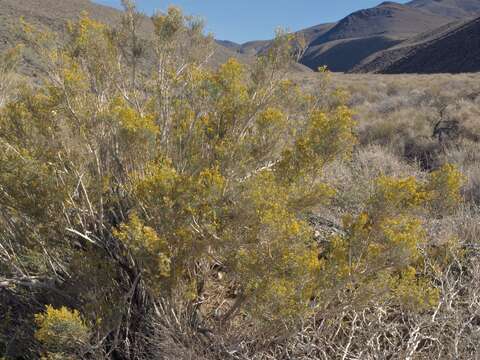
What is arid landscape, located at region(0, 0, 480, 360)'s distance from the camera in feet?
7.93

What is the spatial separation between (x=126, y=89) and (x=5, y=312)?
7.18 ft

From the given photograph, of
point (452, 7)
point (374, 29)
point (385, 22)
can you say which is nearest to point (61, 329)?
point (374, 29)

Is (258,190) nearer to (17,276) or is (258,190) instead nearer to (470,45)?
(17,276)

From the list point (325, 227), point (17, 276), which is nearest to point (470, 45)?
point (325, 227)

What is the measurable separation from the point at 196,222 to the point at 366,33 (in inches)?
5416

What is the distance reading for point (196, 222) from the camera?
8.23 feet

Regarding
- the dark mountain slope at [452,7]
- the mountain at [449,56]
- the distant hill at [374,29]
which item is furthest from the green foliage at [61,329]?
the dark mountain slope at [452,7]

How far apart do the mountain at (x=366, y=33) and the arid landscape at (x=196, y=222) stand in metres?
89.5

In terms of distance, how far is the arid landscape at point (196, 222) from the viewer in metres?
2.42

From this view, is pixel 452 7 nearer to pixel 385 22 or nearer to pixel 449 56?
pixel 385 22

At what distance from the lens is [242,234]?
8.59 ft

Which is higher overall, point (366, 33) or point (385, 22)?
point (385, 22)

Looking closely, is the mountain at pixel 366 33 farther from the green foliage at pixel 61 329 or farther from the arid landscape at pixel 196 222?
the green foliage at pixel 61 329

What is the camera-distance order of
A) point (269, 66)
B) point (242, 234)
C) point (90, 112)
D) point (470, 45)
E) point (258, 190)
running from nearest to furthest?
point (258, 190), point (242, 234), point (90, 112), point (269, 66), point (470, 45)
